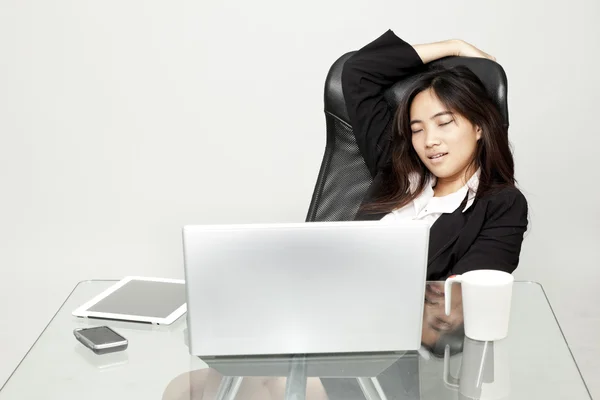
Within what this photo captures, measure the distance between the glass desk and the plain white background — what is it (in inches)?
83.6

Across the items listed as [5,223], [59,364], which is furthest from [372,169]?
[5,223]

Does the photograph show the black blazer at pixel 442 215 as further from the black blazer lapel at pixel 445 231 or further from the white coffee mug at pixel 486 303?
the white coffee mug at pixel 486 303

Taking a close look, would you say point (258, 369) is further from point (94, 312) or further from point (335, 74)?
point (335, 74)

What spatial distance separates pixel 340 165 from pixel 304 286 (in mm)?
1001

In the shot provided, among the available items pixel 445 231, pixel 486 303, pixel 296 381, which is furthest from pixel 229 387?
pixel 445 231

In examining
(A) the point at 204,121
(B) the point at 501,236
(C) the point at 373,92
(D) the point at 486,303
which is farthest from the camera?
(A) the point at 204,121

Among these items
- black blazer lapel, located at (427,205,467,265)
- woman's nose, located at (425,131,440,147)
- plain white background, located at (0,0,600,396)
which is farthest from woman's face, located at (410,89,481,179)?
plain white background, located at (0,0,600,396)

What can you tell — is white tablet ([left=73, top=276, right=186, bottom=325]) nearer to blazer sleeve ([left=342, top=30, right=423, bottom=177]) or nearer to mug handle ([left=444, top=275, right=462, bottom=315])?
mug handle ([left=444, top=275, right=462, bottom=315])

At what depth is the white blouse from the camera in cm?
221

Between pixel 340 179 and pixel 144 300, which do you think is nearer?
pixel 144 300

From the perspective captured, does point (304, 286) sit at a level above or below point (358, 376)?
above

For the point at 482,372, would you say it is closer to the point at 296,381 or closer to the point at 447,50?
the point at 296,381

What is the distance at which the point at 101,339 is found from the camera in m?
1.58

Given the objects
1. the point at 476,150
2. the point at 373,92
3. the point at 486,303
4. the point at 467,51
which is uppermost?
the point at 467,51
